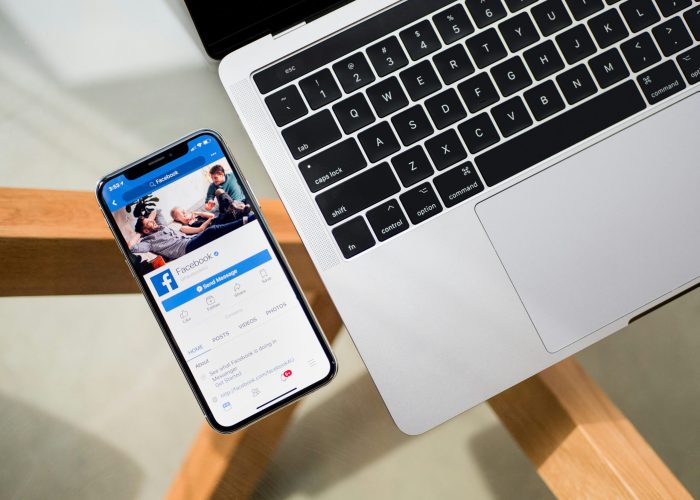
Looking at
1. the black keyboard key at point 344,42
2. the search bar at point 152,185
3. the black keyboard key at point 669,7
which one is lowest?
the black keyboard key at point 669,7

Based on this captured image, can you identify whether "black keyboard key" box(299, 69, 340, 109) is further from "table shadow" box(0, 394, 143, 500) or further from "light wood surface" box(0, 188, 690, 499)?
"table shadow" box(0, 394, 143, 500)

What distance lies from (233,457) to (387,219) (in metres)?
0.24

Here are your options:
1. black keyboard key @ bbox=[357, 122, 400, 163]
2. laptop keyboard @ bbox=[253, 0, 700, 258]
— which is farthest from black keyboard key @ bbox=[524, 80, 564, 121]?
black keyboard key @ bbox=[357, 122, 400, 163]

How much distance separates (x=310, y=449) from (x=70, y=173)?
350 millimetres

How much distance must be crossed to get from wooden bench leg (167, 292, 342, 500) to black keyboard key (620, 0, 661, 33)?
313 millimetres

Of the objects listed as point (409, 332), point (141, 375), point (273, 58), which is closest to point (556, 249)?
point (409, 332)

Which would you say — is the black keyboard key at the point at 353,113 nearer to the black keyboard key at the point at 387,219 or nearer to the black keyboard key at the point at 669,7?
the black keyboard key at the point at 387,219

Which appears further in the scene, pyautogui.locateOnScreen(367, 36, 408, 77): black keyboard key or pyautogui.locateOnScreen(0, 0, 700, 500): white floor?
pyautogui.locateOnScreen(0, 0, 700, 500): white floor

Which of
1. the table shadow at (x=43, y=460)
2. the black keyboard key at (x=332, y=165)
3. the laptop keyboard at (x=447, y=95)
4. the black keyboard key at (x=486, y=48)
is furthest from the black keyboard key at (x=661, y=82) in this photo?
the table shadow at (x=43, y=460)

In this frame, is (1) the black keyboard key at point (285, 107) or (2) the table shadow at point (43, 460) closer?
(1) the black keyboard key at point (285, 107)

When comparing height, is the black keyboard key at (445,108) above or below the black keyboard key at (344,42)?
below

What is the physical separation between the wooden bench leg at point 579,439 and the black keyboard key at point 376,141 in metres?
0.20

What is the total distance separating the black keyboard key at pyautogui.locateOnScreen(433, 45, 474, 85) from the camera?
397 millimetres

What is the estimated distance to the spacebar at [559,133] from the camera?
1.31 ft
